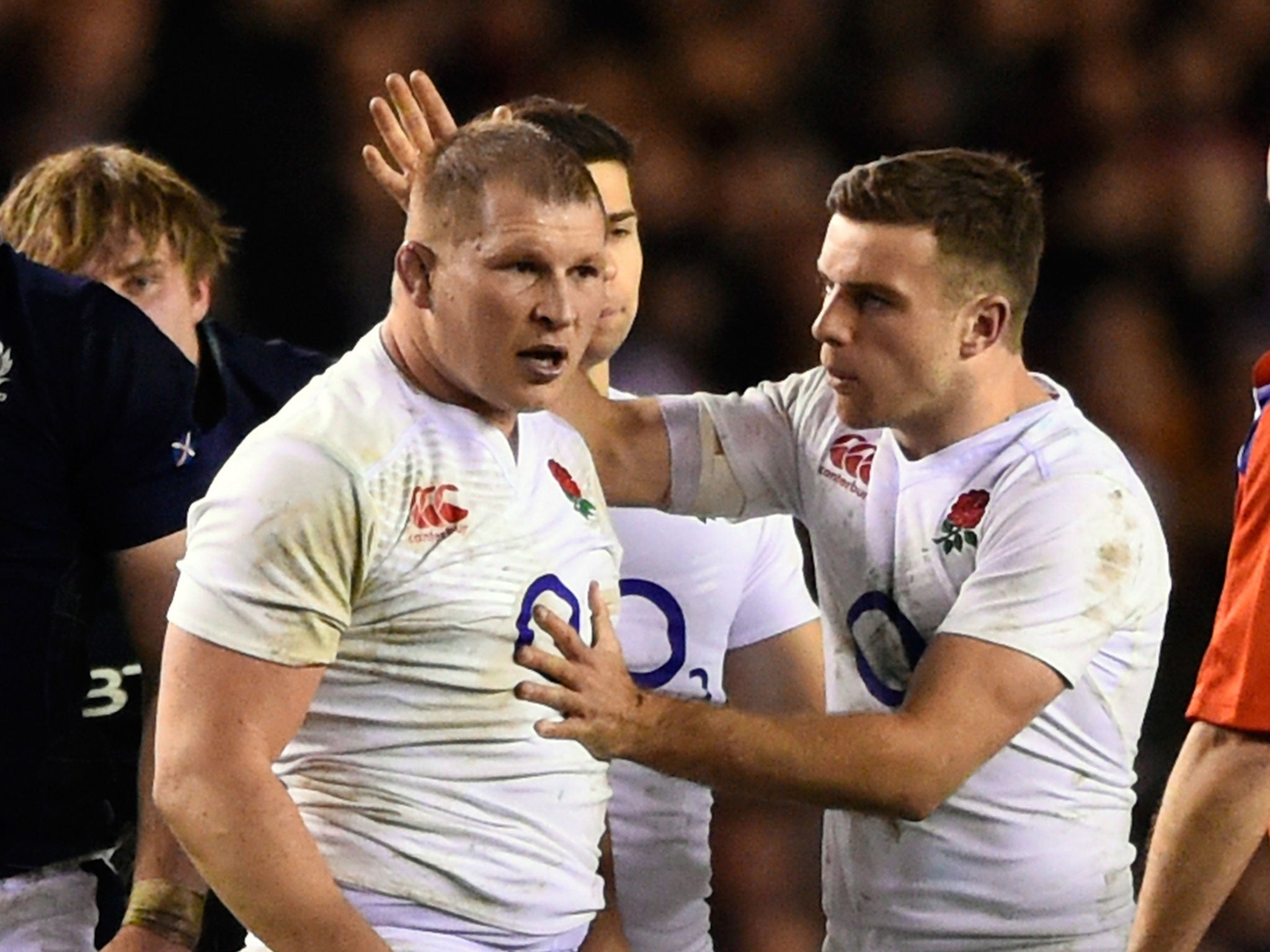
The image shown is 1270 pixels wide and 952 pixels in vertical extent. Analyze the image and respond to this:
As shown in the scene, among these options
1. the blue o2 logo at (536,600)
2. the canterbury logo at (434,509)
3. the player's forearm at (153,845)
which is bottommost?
the player's forearm at (153,845)

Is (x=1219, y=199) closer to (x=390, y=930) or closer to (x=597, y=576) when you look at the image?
(x=597, y=576)

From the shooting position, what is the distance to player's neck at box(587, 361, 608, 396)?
2512 millimetres

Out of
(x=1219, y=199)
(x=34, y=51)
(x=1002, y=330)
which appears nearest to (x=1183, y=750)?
(x=1002, y=330)

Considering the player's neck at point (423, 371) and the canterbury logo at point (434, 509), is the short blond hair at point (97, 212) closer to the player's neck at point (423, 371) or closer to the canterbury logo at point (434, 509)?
the player's neck at point (423, 371)

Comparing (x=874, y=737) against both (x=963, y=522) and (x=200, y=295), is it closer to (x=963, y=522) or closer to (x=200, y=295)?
(x=963, y=522)

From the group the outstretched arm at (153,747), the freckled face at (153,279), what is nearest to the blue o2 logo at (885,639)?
the outstretched arm at (153,747)

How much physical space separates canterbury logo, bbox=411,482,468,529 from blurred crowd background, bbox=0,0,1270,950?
217cm

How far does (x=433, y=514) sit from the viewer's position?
179cm

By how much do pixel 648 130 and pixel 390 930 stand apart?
289 centimetres

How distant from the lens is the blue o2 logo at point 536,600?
183 cm

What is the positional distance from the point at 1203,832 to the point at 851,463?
58cm

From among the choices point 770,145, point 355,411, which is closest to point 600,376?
point 355,411

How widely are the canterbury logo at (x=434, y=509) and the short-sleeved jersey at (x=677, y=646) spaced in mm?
756

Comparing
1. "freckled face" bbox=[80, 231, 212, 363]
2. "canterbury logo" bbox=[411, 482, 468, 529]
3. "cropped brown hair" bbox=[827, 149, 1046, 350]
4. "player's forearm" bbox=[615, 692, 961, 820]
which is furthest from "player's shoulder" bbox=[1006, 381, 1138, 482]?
"freckled face" bbox=[80, 231, 212, 363]
